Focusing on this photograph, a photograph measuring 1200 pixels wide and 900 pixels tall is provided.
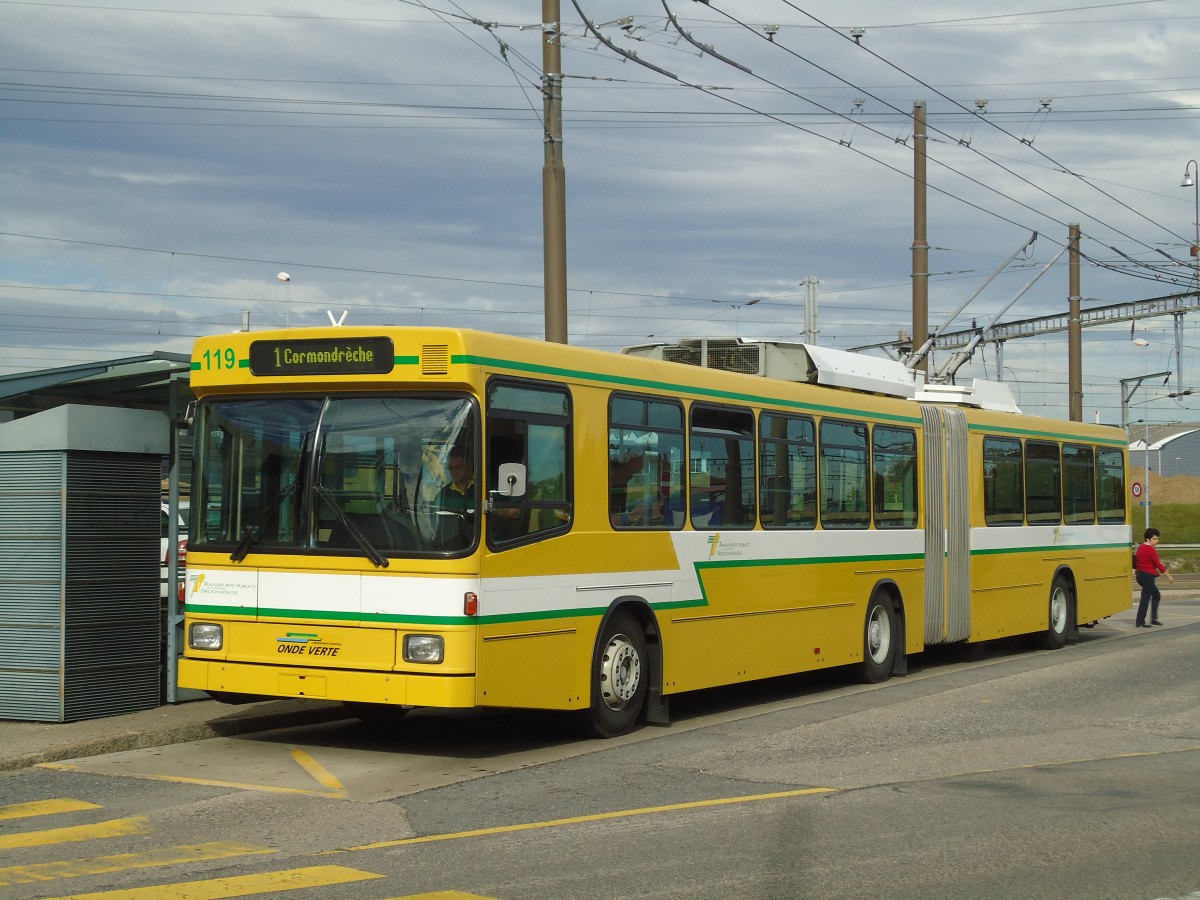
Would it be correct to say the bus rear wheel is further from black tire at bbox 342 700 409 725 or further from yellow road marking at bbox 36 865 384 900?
yellow road marking at bbox 36 865 384 900

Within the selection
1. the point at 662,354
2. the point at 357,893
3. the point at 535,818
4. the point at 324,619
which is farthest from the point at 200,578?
the point at 662,354

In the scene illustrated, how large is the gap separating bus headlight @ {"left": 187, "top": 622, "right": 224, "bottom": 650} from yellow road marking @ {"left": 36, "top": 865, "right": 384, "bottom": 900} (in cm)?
393

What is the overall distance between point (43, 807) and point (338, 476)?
2.85 meters

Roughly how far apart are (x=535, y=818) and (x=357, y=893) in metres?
1.98

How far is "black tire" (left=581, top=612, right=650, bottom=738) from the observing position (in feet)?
37.1

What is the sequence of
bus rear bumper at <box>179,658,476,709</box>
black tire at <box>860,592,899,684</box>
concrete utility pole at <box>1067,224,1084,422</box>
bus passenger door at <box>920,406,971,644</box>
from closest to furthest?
bus rear bumper at <box>179,658,476,709</box>, black tire at <box>860,592,899,684</box>, bus passenger door at <box>920,406,971,644</box>, concrete utility pole at <box>1067,224,1084,422</box>

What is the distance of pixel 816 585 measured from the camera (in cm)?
1467

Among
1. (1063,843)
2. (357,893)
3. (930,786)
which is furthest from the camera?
(930,786)

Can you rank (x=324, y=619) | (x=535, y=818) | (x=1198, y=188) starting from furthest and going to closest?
(x=1198, y=188) < (x=324, y=619) < (x=535, y=818)

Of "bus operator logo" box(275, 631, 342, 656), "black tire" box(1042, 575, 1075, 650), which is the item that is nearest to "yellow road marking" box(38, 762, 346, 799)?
"bus operator logo" box(275, 631, 342, 656)

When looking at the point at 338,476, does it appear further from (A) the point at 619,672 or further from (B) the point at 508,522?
(A) the point at 619,672

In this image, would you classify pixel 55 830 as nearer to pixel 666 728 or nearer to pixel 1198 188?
pixel 666 728

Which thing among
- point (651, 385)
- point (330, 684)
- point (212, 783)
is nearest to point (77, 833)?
point (212, 783)

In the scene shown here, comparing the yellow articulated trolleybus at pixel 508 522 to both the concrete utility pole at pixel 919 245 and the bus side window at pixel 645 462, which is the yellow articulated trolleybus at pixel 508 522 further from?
the concrete utility pole at pixel 919 245
